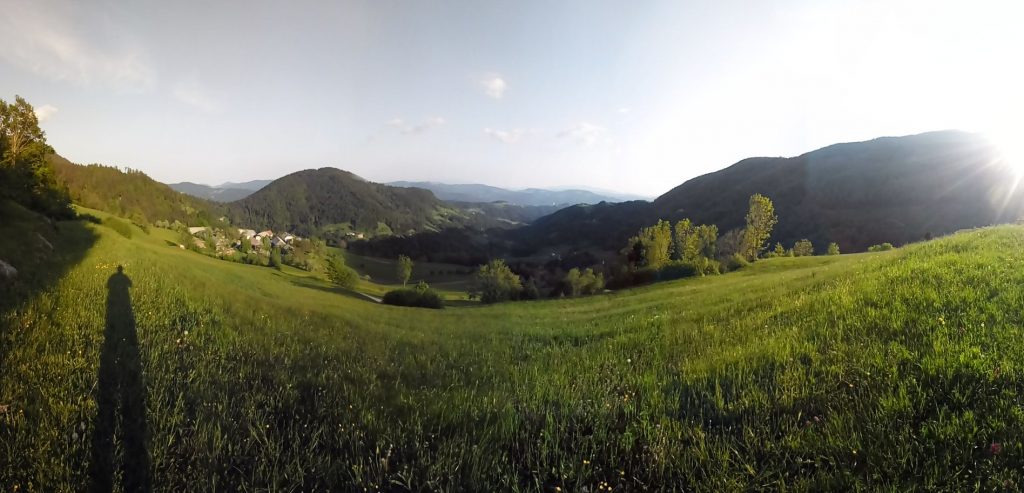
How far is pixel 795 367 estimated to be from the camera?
15.7 feet

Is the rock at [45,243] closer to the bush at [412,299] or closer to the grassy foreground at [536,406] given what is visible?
the grassy foreground at [536,406]

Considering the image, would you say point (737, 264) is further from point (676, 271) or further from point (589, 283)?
point (589, 283)

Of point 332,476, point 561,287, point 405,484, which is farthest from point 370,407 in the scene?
point 561,287

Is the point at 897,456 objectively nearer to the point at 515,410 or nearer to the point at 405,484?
the point at 515,410

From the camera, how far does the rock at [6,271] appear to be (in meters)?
8.64

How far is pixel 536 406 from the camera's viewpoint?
4.52 metres

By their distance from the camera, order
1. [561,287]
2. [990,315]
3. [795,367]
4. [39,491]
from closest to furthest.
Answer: [39,491]
[795,367]
[990,315]
[561,287]

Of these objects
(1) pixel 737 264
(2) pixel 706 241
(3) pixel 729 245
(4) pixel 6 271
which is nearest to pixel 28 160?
(4) pixel 6 271

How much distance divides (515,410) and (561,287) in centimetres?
8670

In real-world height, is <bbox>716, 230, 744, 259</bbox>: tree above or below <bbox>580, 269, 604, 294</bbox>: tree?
above

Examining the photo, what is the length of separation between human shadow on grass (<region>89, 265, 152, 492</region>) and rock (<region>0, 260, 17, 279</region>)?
4.94 m

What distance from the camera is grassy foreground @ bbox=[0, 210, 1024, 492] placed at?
10.4ft

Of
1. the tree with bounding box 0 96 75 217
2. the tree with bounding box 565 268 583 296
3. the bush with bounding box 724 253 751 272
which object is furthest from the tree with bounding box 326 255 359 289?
the bush with bounding box 724 253 751 272

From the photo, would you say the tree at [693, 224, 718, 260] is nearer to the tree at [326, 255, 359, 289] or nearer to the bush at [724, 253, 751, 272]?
the bush at [724, 253, 751, 272]
